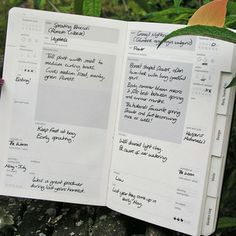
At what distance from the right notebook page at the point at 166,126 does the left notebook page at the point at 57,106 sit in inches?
1.5

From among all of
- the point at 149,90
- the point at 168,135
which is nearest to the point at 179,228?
the point at 168,135

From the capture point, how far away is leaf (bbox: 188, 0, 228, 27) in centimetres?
94

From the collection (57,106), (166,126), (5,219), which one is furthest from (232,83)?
(5,219)

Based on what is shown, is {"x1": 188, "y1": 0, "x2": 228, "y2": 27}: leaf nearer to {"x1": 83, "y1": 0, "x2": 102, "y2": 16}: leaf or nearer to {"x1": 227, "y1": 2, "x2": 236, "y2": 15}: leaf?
{"x1": 227, "y1": 2, "x2": 236, "y2": 15}: leaf

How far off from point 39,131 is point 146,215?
12.2 inches

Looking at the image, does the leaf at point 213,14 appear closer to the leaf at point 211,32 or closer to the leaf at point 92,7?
the leaf at point 211,32

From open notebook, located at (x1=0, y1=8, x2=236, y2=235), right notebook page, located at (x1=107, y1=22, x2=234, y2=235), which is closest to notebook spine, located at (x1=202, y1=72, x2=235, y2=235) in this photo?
right notebook page, located at (x1=107, y1=22, x2=234, y2=235)

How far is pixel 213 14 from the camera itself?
950 mm

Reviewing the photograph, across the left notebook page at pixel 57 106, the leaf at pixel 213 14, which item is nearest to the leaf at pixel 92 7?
the left notebook page at pixel 57 106

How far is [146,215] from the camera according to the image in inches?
43.7

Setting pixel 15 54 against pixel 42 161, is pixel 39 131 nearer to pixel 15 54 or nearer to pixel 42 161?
pixel 42 161

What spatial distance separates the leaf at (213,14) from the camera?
0.94 m

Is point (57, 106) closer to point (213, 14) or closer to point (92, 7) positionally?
point (92, 7)

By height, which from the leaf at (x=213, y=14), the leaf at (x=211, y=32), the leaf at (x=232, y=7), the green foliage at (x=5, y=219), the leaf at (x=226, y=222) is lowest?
the green foliage at (x=5, y=219)
